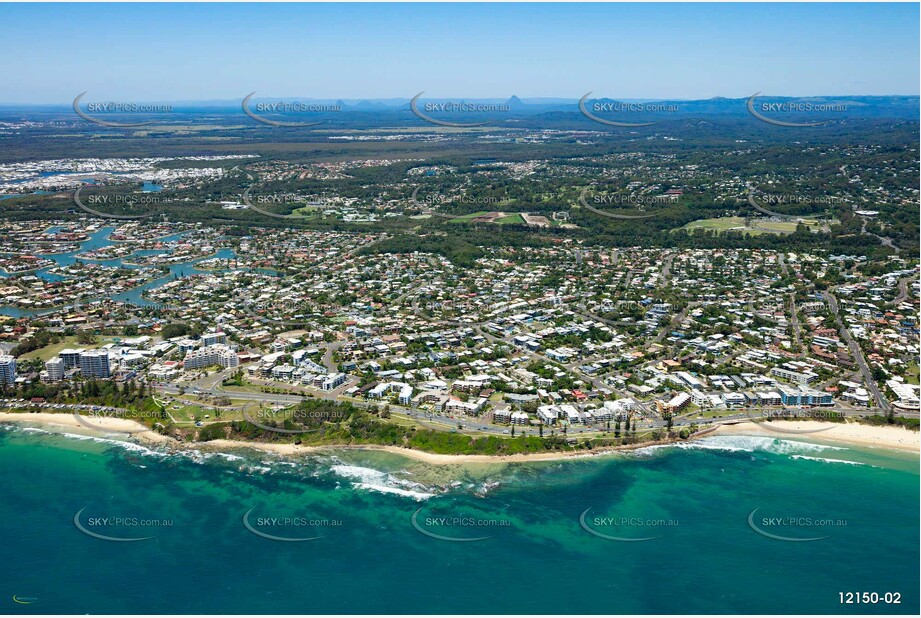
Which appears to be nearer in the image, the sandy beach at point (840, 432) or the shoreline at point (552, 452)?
the shoreline at point (552, 452)

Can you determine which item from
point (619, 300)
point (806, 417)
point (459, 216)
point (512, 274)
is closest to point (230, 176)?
point (459, 216)
